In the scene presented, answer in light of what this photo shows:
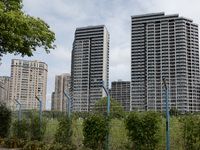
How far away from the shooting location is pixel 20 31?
10.3 m

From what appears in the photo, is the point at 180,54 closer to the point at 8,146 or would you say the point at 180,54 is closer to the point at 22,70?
the point at 22,70

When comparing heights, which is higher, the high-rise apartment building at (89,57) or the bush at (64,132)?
the high-rise apartment building at (89,57)

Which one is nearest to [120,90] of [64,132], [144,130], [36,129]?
[36,129]

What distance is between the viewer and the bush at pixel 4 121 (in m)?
13.1

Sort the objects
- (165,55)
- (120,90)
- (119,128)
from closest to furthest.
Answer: (119,128) < (165,55) < (120,90)

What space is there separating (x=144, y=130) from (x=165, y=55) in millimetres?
121984

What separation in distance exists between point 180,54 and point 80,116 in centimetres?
12080

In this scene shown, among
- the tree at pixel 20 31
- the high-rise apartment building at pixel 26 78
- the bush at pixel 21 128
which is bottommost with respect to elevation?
the bush at pixel 21 128

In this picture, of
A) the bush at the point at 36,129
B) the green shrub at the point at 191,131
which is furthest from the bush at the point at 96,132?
the bush at the point at 36,129

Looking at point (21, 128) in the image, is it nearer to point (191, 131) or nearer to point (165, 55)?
point (191, 131)

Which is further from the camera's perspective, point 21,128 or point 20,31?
point 21,128

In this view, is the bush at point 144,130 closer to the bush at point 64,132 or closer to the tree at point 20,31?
the bush at point 64,132

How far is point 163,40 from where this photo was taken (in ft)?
412

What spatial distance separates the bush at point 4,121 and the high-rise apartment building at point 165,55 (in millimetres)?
108142
